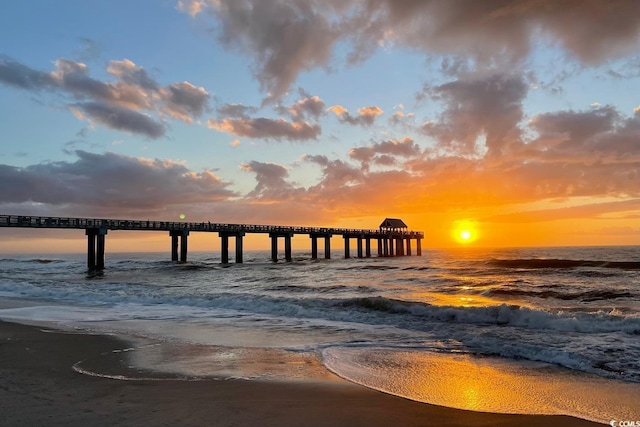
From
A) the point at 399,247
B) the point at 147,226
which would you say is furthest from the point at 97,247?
the point at 399,247

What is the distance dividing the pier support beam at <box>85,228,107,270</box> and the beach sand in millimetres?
46169

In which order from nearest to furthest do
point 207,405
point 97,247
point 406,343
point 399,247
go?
point 207,405, point 406,343, point 97,247, point 399,247

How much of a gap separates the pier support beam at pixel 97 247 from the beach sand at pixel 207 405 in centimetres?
4617

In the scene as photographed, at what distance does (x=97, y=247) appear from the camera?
49188mm

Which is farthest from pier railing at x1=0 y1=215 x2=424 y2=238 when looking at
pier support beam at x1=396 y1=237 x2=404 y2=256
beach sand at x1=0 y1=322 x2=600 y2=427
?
beach sand at x1=0 y1=322 x2=600 y2=427

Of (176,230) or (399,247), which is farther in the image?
(399,247)

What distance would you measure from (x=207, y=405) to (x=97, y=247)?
165 feet

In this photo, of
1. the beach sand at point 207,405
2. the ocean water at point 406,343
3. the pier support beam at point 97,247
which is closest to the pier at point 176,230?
the pier support beam at point 97,247

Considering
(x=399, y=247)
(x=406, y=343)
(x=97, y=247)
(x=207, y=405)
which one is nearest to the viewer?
(x=207, y=405)

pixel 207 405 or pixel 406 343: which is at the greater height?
pixel 207 405

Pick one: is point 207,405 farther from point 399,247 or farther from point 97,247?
point 399,247

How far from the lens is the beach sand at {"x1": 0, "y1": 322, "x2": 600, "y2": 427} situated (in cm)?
468

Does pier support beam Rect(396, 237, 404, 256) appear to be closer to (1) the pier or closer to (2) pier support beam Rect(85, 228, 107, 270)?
(1) the pier

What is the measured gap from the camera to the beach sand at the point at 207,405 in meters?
4.68
